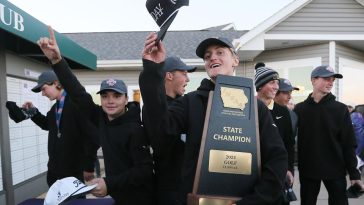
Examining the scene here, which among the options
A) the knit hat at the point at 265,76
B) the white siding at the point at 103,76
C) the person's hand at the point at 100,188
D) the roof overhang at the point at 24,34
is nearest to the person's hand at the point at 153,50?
the person's hand at the point at 100,188

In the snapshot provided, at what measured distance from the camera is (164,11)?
1.58 meters

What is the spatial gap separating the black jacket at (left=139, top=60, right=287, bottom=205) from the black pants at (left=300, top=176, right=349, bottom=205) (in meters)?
2.29

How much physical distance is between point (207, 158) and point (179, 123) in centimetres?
24

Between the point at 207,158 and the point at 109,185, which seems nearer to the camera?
the point at 207,158

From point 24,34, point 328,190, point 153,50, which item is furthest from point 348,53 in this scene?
point 153,50

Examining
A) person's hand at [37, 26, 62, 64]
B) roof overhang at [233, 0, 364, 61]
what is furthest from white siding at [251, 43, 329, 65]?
person's hand at [37, 26, 62, 64]

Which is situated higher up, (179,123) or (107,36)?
(107,36)

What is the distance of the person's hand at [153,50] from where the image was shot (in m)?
1.59

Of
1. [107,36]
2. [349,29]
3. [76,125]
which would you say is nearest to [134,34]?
[107,36]

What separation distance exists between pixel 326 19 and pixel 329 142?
6.61 meters

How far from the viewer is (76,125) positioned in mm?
3383

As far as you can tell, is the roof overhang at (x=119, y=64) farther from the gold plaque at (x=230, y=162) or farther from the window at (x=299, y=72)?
the gold plaque at (x=230, y=162)

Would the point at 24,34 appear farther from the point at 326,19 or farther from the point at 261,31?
the point at 326,19

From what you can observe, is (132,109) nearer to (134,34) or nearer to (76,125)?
(76,125)
